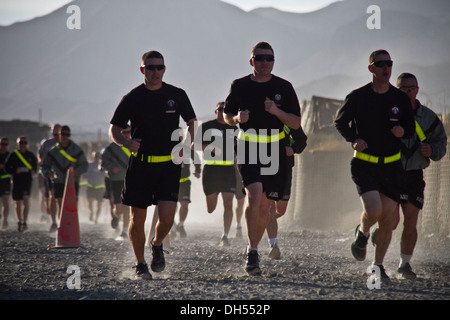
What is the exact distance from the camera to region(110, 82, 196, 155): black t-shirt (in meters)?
6.95

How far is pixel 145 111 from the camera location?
6.95 meters

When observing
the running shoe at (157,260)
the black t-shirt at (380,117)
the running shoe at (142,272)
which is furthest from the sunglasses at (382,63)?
the running shoe at (142,272)

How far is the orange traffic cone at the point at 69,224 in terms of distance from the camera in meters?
10.8

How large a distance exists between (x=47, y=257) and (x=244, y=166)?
12.8 feet

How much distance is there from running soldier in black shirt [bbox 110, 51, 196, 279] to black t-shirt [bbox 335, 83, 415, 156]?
5.97 feet

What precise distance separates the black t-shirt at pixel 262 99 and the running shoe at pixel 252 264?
127cm

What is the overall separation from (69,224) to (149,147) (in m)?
4.46

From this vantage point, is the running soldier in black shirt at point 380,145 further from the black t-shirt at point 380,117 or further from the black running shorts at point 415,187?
the black running shorts at point 415,187

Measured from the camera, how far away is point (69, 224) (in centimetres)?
1091

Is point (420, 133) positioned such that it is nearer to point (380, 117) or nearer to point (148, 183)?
point (380, 117)

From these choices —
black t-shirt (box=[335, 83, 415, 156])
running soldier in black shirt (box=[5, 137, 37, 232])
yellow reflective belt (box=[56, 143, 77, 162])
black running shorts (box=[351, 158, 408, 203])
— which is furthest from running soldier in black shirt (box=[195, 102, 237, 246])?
running soldier in black shirt (box=[5, 137, 37, 232])

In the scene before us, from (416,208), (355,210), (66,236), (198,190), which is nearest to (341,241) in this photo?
(355,210)
